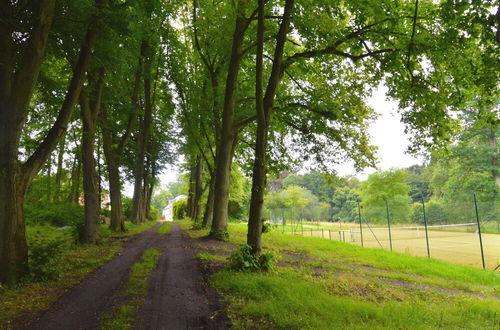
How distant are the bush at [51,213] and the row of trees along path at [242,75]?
406cm

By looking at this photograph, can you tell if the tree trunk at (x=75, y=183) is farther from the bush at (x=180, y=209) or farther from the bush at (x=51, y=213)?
the bush at (x=180, y=209)

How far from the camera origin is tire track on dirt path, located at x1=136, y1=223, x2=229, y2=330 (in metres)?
4.32

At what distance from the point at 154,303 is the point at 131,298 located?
1.66 ft

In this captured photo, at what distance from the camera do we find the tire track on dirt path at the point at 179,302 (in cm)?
432

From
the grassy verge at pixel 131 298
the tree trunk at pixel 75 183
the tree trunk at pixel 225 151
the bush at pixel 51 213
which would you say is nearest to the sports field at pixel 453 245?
the tree trunk at pixel 225 151

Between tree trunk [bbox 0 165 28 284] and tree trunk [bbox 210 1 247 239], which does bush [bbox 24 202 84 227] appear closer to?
tree trunk [bbox 210 1 247 239]

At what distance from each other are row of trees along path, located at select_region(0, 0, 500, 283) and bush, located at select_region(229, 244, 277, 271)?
0.25m

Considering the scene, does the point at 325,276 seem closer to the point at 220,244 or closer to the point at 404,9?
the point at 220,244

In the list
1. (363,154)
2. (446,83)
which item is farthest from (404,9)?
(363,154)

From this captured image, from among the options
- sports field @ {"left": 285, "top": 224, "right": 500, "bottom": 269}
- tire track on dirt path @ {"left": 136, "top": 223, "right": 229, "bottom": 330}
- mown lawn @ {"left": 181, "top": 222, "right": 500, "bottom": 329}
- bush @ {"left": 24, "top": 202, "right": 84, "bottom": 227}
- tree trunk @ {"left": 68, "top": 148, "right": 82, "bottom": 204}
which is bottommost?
sports field @ {"left": 285, "top": 224, "right": 500, "bottom": 269}

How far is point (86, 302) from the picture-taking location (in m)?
5.15

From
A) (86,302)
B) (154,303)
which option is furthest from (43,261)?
(154,303)

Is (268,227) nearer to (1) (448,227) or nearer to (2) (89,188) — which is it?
(2) (89,188)

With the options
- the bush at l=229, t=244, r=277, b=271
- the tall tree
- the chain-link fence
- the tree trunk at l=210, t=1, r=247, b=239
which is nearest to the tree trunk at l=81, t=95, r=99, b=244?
the tree trunk at l=210, t=1, r=247, b=239
